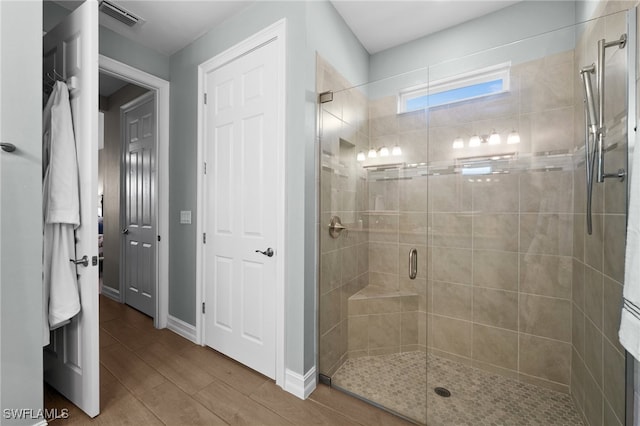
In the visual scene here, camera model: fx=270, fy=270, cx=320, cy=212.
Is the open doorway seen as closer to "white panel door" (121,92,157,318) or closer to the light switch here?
"white panel door" (121,92,157,318)

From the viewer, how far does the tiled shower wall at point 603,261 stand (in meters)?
1.16

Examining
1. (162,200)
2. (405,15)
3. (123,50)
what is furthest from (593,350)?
(123,50)

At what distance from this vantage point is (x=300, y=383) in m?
1.73

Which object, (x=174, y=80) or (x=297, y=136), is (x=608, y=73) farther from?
(x=174, y=80)

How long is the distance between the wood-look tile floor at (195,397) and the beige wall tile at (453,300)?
0.69 metres

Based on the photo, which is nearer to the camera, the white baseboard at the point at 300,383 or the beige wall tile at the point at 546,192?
the beige wall tile at the point at 546,192

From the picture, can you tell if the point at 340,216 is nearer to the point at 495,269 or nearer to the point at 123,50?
the point at 495,269

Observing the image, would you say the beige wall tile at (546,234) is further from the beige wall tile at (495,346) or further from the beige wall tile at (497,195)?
the beige wall tile at (495,346)

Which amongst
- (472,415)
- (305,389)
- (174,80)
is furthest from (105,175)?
(472,415)

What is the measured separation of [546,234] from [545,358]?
0.72 meters

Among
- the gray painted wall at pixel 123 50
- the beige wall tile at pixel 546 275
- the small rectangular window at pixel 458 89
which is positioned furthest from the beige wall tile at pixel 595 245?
the gray painted wall at pixel 123 50

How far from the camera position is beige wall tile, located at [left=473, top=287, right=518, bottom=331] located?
1.63m

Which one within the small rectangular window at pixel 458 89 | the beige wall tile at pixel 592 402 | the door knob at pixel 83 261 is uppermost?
the small rectangular window at pixel 458 89

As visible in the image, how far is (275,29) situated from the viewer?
1.87 metres
